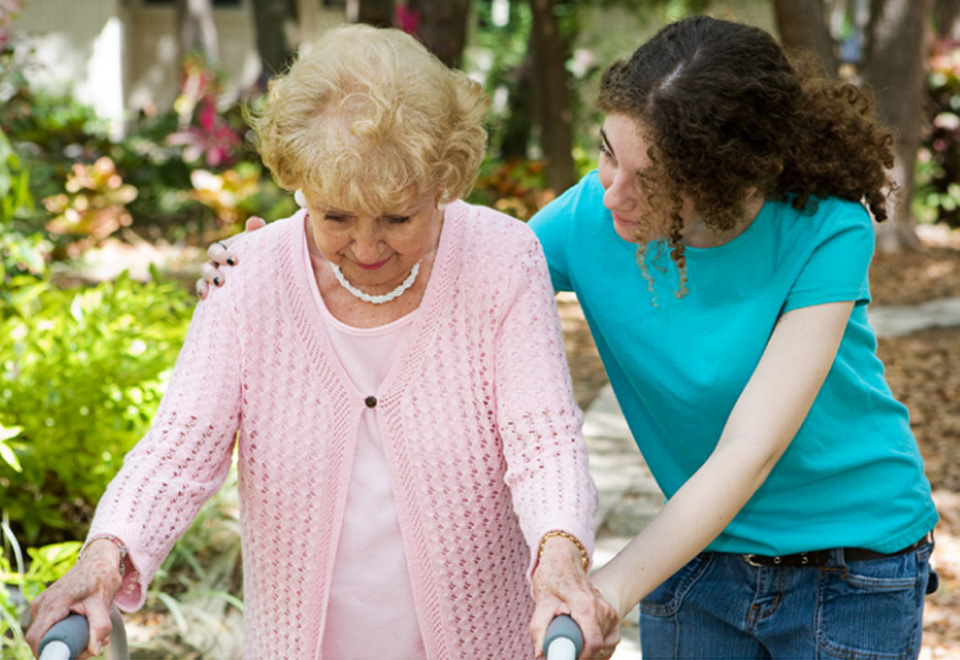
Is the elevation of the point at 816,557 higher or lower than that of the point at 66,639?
lower

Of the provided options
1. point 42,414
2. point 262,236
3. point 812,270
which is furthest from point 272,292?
point 42,414

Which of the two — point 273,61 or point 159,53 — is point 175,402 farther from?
point 159,53

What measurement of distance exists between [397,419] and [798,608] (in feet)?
2.92

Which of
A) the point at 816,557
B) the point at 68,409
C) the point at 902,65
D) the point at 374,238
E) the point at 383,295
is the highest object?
the point at 902,65

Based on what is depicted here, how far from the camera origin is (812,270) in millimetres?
1990

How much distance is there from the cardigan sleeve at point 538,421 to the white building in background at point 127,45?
16411 millimetres

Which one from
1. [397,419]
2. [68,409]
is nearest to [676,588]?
[397,419]

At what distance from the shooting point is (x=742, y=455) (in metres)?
1.86

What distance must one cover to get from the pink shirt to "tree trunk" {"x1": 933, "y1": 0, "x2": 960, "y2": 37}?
12.7 m

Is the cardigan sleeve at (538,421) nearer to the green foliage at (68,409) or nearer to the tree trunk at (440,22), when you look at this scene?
the green foliage at (68,409)

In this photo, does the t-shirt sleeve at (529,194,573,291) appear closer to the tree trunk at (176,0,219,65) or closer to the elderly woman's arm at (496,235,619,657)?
the elderly woman's arm at (496,235,619,657)

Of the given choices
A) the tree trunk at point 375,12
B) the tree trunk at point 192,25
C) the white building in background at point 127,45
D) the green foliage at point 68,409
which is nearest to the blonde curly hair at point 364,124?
the green foliage at point 68,409

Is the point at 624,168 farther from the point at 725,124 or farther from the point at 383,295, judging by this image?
the point at 383,295

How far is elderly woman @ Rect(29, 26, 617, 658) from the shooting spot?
1784 mm
